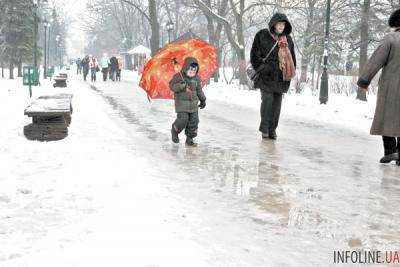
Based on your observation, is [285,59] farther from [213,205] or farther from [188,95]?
[213,205]

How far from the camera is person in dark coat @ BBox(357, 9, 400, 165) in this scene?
7.00 meters

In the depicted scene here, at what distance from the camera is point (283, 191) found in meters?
5.64

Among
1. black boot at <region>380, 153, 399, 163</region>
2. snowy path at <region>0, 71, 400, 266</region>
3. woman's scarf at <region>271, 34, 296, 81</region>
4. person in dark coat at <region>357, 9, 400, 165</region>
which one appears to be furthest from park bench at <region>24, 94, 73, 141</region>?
black boot at <region>380, 153, 399, 163</region>

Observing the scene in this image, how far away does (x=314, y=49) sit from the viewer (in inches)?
1229

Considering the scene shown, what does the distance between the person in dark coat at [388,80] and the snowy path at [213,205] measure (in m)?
0.58

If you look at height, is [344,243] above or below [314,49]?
below

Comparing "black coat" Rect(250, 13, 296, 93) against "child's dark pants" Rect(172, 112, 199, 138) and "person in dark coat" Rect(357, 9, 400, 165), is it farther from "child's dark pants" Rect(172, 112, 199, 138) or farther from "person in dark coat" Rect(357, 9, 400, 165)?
"person in dark coat" Rect(357, 9, 400, 165)

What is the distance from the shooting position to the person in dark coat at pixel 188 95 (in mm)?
8617

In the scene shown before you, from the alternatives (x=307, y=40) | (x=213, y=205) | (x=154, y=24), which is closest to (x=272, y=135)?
(x=213, y=205)

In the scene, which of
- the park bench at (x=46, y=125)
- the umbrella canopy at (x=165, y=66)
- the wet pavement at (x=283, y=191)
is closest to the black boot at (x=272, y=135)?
the wet pavement at (x=283, y=191)

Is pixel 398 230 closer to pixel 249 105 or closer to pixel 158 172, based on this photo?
pixel 158 172

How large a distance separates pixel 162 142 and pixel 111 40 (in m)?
97.2

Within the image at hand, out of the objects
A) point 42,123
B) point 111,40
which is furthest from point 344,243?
point 111,40

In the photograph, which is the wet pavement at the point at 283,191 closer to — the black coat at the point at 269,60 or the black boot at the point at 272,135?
the black boot at the point at 272,135
